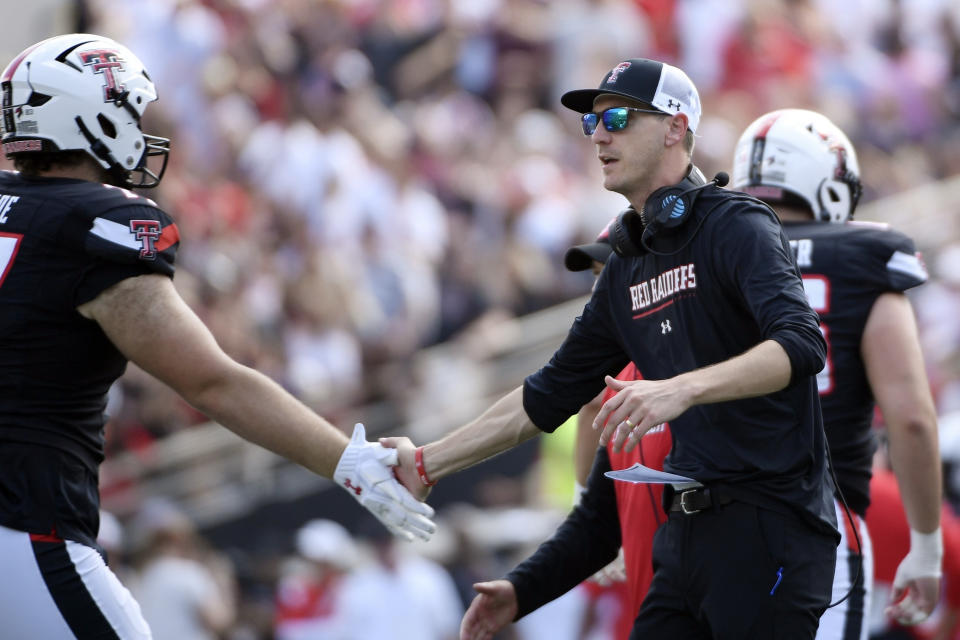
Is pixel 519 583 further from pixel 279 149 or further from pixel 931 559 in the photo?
pixel 279 149

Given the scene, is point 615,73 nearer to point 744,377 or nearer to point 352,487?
point 744,377

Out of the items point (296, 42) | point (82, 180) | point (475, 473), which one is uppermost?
point (296, 42)

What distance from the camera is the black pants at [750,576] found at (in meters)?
4.13

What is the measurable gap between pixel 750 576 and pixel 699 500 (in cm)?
26

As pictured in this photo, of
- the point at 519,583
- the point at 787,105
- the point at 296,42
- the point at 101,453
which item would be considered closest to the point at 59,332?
the point at 101,453

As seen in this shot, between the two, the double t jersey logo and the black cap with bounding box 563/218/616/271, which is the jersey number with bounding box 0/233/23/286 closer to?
the double t jersey logo

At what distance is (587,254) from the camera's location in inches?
209

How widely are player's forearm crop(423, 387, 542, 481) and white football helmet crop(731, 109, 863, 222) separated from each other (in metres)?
1.45

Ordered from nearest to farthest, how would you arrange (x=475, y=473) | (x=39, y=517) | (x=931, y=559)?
(x=39, y=517)
(x=931, y=559)
(x=475, y=473)

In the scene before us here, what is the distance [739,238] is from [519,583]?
59.7 inches

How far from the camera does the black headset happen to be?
14.2 ft

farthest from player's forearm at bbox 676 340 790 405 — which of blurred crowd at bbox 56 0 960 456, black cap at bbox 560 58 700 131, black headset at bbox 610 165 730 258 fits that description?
blurred crowd at bbox 56 0 960 456

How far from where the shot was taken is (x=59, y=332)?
4.22 m

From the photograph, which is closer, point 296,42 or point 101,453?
point 101,453
